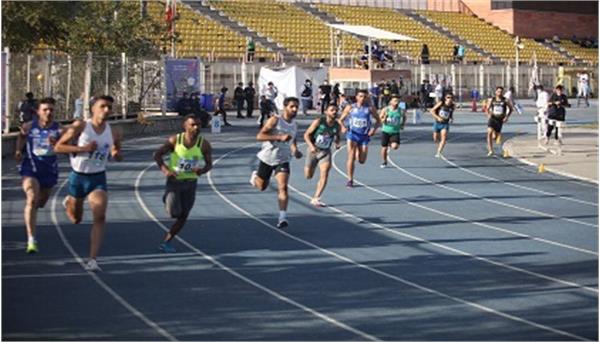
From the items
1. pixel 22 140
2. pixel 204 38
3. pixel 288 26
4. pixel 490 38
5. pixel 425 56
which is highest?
pixel 288 26

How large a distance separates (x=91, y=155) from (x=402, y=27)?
2222 inches

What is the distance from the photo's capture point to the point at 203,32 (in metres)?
55.6

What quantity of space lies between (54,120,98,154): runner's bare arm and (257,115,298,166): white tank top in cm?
381

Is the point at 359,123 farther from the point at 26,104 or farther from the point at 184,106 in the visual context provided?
the point at 184,106

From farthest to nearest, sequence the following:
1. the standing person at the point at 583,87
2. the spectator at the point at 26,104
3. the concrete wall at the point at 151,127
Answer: the standing person at the point at 583,87 → the concrete wall at the point at 151,127 → the spectator at the point at 26,104

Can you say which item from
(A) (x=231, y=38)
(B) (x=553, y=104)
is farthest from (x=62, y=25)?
(A) (x=231, y=38)

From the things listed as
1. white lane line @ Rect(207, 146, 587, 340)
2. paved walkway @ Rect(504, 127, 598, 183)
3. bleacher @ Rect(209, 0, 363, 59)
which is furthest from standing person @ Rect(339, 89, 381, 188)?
bleacher @ Rect(209, 0, 363, 59)

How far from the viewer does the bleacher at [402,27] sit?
64062mm

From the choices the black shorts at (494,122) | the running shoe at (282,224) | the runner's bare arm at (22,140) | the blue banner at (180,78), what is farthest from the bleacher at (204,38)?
the runner's bare arm at (22,140)

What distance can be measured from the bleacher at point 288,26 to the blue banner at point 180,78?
54.3 feet

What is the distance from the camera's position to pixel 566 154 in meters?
27.9

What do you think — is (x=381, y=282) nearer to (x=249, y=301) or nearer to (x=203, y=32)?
(x=249, y=301)

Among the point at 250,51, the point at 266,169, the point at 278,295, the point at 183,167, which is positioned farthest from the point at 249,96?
the point at 278,295

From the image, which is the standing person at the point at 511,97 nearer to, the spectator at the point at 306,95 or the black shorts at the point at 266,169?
the spectator at the point at 306,95
